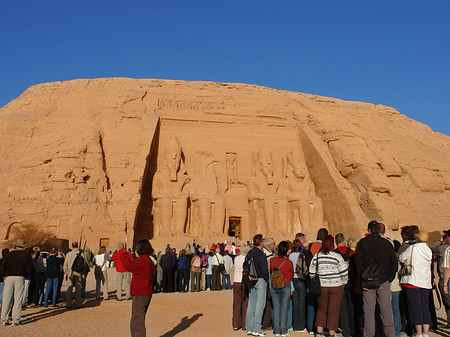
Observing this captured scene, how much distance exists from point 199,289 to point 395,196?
1150 centimetres

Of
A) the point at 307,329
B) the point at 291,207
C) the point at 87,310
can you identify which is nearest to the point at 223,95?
the point at 291,207

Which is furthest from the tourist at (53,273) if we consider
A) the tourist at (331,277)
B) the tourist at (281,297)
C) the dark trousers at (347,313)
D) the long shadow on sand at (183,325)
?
the dark trousers at (347,313)

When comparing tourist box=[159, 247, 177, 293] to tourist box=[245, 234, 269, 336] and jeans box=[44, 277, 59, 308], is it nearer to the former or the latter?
jeans box=[44, 277, 59, 308]

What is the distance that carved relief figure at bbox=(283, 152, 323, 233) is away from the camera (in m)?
19.8

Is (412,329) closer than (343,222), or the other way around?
(412,329)

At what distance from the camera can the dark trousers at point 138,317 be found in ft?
17.1

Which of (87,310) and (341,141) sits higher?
(341,141)

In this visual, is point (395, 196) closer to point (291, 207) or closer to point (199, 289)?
point (291, 207)

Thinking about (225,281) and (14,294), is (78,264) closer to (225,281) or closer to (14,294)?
(14,294)

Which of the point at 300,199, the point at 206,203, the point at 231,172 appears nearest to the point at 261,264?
the point at 206,203

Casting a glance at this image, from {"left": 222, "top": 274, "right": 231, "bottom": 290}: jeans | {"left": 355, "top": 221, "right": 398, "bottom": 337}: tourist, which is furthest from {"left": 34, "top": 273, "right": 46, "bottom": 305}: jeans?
{"left": 355, "top": 221, "right": 398, "bottom": 337}: tourist

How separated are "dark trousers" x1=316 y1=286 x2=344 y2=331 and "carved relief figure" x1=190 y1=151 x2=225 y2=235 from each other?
13.3 metres

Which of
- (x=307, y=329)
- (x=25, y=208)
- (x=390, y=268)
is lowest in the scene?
(x=307, y=329)

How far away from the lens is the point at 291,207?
20.3 m
